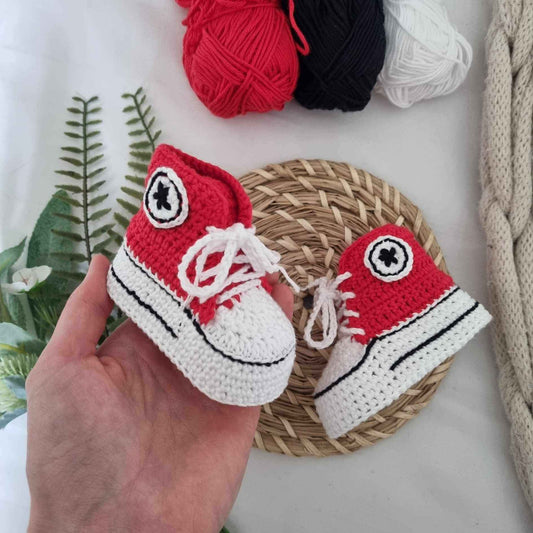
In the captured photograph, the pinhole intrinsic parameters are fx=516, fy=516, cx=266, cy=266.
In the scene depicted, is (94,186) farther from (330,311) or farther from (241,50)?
(330,311)

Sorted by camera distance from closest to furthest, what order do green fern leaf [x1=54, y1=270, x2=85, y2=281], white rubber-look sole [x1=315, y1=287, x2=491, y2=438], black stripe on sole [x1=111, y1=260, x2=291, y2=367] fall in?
black stripe on sole [x1=111, y1=260, x2=291, y2=367]
white rubber-look sole [x1=315, y1=287, x2=491, y2=438]
green fern leaf [x1=54, y1=270, x2=85, y2=281]

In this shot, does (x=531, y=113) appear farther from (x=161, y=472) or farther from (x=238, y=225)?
(x=161, y=472)

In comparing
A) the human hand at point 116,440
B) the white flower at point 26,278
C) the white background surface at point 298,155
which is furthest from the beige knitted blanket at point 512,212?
the white flower at point 26,278

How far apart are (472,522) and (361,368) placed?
0.35 m

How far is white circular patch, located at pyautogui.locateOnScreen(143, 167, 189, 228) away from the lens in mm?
529

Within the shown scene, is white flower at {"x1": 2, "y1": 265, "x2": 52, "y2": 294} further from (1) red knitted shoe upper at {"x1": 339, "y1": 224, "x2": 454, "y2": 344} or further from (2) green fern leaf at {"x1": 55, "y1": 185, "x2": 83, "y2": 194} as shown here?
(1) red knitted shoe upper at {"x1": 339, "y1": 224, "x2": 454, "y2": 344}

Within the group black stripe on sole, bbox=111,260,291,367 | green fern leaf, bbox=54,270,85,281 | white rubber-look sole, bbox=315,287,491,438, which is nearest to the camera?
black stripe on sole, bbox=111,260,291,367

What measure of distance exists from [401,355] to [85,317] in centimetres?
38

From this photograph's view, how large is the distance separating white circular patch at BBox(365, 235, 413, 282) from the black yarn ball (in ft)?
0.74

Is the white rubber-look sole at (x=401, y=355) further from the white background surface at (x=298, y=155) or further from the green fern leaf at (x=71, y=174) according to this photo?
the green fern leaf at (x=71, y=174)

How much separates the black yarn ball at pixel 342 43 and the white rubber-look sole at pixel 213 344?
33 centimetres

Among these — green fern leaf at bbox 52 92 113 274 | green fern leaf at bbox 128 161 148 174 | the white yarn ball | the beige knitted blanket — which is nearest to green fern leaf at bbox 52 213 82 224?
green fern leaf at bbox 52 92 113 274

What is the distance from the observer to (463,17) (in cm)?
81

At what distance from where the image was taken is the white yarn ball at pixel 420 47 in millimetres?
710
